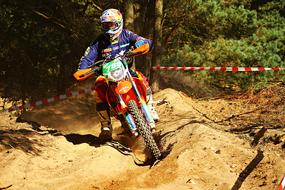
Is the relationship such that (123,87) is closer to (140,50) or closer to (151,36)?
(140,50)

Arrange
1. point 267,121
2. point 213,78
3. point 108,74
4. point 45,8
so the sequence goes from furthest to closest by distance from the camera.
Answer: point 213,78, point 45,8, point 267,121, point 108,74

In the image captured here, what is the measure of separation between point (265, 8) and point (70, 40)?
1016 cm

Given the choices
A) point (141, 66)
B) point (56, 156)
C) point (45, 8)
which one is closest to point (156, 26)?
point (141, 66)

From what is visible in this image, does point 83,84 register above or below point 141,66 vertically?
below

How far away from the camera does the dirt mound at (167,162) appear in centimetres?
524

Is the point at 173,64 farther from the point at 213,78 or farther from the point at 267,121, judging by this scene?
the point at 267,121

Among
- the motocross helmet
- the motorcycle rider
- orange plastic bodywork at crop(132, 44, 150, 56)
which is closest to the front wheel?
the motorcycle rider

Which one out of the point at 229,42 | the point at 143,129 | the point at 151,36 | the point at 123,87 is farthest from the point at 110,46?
the point at 229,42

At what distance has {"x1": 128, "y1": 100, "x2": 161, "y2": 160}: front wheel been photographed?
620 centimetres

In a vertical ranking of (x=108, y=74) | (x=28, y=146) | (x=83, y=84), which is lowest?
(x=83, y=84)

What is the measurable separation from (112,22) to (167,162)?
247 cm

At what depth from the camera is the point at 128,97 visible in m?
6.47

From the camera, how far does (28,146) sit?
21.8 ft

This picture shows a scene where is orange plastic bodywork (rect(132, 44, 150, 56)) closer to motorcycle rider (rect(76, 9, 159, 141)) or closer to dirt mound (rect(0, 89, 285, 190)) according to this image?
motorcycle rider (rect(76, 9, 159, 141))
